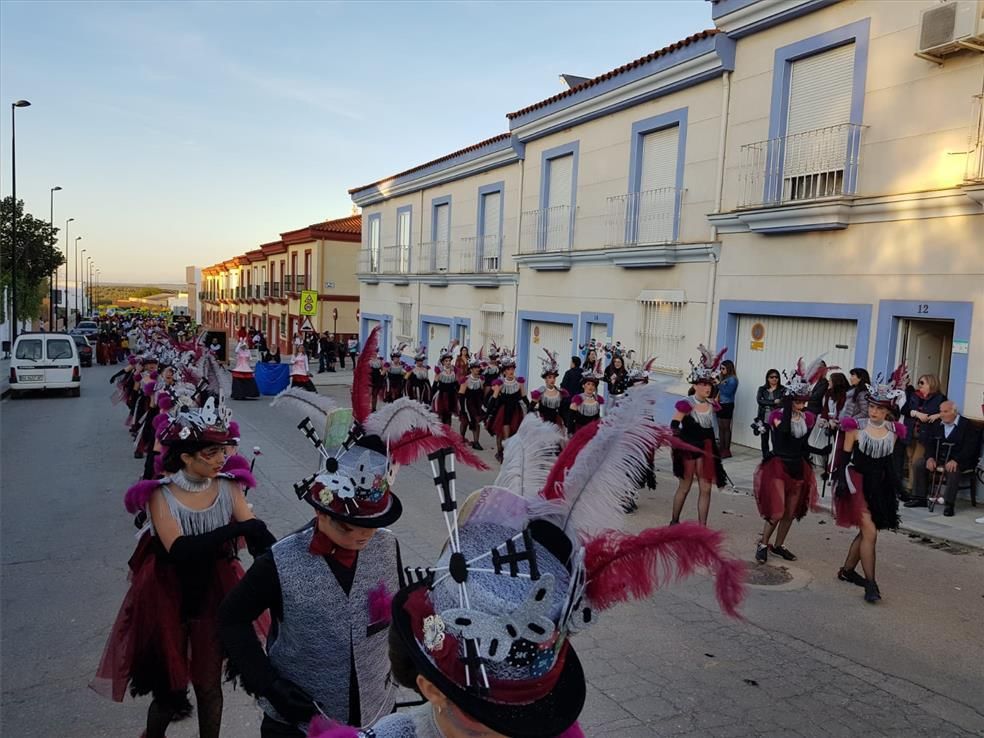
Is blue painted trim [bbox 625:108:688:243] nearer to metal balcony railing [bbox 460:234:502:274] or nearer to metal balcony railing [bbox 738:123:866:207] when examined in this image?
metal balcony railing [bbox 738:123:866:207]

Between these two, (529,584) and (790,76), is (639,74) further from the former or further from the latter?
(529,584)

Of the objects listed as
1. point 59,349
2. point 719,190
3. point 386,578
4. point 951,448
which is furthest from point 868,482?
point 59,349

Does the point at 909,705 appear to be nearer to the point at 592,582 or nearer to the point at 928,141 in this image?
the point at 592,582

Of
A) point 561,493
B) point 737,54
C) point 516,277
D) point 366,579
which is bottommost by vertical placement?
point 366,579

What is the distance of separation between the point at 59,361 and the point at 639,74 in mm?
17467

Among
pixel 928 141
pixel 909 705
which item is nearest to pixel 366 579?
pixel 909 705

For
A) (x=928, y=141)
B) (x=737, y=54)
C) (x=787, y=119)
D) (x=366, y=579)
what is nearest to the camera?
(x=366, y=579)

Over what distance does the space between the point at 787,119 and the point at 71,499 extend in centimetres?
1210

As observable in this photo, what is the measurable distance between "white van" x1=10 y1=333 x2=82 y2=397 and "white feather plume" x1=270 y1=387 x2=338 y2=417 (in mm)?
20275

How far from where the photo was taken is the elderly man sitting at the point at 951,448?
944 centimetres

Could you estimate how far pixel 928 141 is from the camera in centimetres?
1011

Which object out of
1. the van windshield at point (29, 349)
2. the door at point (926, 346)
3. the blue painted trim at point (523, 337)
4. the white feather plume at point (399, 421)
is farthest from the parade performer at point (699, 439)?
the van windshield at point (29, 349)

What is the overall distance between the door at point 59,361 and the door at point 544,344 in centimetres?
1292

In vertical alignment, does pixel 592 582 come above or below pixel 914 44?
below
